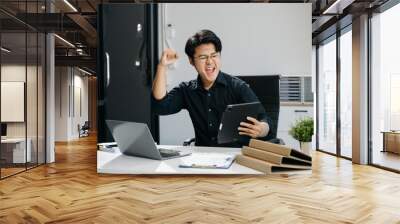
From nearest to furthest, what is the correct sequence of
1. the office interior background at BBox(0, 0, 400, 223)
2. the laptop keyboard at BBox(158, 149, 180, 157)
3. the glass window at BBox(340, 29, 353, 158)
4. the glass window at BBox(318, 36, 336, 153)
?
the office interior background at BBox(0, 0, 400, 223), the laptop keyboard at BBox(158, 149, 180, 157), the glass window at BBox(340, 29, 353, 158), the glass window at BBox(318, 36, 336, 153)

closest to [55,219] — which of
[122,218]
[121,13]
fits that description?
[122,218]

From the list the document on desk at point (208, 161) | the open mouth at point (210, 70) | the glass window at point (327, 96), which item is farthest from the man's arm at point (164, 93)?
the glass window at point (327, 96)

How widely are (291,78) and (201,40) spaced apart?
3.82ft

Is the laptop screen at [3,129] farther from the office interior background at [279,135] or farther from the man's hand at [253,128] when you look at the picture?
the man's hand at [253,128]

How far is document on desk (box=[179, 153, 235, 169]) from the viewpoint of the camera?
166 inches

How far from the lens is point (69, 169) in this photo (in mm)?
6332

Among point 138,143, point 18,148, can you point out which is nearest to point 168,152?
point 138,143

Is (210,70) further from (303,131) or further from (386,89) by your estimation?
(386,89)

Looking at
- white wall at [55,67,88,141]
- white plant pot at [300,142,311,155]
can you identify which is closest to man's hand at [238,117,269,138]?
white plant pot at [300,142,311,155]

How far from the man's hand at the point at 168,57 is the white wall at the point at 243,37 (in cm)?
6

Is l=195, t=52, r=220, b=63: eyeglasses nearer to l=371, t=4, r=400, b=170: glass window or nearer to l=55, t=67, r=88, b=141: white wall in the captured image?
l=371, t=4, r=400, b=170: glass window

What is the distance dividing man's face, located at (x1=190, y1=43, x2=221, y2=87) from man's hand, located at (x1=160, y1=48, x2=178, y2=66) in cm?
22

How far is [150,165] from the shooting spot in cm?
383

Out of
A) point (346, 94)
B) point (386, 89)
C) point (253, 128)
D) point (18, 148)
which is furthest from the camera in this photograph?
point (346, 94)
